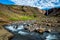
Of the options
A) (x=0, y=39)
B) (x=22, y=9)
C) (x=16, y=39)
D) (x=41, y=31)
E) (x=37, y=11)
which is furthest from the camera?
(x=37, y=11)

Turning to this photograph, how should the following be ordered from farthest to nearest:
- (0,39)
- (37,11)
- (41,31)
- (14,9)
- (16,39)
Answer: (37,11)
(14,9)
(41,31)
(16,39)
(0,39)

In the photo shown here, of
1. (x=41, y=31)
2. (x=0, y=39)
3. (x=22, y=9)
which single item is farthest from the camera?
(x=22, y=9)

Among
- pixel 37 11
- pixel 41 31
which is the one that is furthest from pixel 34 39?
pixel 37 11

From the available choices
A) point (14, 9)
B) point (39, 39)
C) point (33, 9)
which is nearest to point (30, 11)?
point (33, 9)

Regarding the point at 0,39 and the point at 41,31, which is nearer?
the point at 0,39

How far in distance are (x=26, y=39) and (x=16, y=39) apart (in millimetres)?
1344

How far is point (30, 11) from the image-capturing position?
314ft

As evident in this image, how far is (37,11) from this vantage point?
322 feet

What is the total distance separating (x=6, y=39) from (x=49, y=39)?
236 inches

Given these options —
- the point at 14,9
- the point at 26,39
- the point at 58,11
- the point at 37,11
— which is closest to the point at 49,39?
the point at 26,39

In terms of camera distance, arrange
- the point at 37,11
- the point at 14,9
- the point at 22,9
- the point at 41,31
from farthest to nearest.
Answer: the point at 37,11 < the point at 22,9 < the point at 14,9 < the point at 41,31

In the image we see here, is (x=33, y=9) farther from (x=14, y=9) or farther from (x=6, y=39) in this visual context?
(x=6, y=39)

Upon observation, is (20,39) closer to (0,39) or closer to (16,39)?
(16,39)

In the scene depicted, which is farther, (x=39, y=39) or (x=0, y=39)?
(x=39, y=39)
